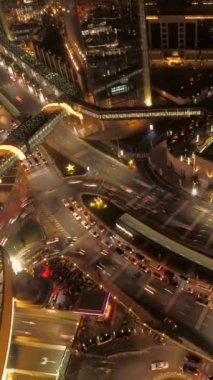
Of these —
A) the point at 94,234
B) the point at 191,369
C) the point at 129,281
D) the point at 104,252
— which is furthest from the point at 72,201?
the point at 191,369

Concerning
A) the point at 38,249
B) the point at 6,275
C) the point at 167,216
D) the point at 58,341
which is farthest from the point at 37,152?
the point at 58,341

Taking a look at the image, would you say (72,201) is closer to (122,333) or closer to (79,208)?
(79,208)

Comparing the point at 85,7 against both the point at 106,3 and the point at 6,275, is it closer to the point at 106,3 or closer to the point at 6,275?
the point at 106,3

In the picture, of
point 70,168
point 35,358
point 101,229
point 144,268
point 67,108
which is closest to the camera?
point 35,358

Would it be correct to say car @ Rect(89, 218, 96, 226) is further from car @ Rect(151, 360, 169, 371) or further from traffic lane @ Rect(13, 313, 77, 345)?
car @ Rect(151, 360, 169, 371)

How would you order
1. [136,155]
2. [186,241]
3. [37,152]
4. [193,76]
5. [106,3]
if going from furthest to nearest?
[106,3], [193,76], [37,152], [136,155], [186,241]

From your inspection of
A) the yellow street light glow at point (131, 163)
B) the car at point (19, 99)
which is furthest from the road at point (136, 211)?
the car at point (19, 99)

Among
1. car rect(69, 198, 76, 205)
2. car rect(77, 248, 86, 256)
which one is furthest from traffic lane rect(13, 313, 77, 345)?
car rect(69, 198, 76, 205)
